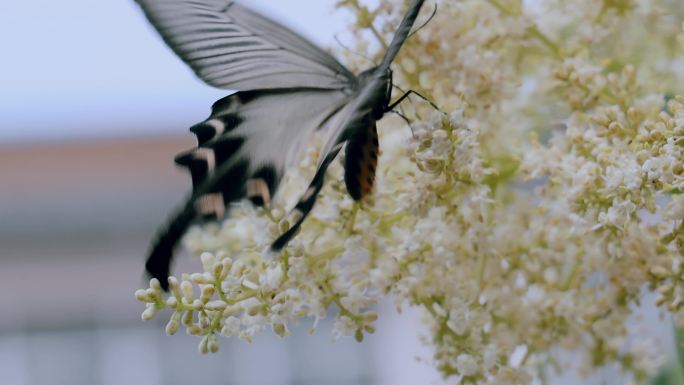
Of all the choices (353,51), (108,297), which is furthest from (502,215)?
(108,297)

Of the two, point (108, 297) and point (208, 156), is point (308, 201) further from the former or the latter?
point (108, 297)

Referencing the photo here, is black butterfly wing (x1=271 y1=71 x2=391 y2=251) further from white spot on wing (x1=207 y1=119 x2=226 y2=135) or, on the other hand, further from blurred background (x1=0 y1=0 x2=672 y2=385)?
blurred background (x1=0 y1=0 x2=672 y2=385)

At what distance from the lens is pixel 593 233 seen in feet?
1.86

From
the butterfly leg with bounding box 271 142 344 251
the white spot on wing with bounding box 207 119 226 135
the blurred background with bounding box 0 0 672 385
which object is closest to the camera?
the butterfly leg with bounding box 271 142 344 251

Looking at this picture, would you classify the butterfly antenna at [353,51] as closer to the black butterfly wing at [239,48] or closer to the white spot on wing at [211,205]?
the black butterfly wing at [239,48]

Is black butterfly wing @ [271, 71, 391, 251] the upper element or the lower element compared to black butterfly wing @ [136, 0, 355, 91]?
lower

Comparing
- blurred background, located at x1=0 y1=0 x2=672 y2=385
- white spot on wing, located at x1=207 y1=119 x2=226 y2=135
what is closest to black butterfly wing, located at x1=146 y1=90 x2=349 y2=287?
white spot on wing, located at x1=207 y1=119 x2=226 y2=135

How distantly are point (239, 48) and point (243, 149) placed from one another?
8 cm

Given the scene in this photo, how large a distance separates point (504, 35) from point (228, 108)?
25 cm

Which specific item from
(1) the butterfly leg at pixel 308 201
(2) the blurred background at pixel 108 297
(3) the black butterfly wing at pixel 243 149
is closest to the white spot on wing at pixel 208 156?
(3) the black butterfly wing at pixel 243 149

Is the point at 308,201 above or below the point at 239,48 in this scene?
below

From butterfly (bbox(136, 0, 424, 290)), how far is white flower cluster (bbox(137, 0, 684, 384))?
29 mm

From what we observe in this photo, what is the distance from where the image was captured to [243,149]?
550 millimetres

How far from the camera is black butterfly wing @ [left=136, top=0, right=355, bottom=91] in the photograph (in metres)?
0.57
